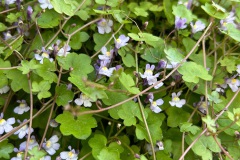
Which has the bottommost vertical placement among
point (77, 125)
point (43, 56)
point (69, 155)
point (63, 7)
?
point (69, 155)

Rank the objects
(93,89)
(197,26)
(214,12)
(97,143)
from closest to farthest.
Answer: (93,89), (97,143), (214,12), (197,26)

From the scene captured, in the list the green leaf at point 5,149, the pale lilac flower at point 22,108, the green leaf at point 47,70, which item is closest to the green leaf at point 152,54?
the green leaf at point 47,70

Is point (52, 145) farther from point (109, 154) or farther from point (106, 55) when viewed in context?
point (106, 55)

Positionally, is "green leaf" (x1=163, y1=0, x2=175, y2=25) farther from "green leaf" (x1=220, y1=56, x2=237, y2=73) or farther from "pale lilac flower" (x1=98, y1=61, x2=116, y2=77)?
"pale lilac flower" (x1=98, y1=61, x2=116, y2=77)

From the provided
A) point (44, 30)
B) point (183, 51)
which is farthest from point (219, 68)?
point (44, 30)

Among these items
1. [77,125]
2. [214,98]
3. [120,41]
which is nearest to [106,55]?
[120,41]

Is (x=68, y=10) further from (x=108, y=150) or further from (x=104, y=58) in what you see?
(x=108, y=150)

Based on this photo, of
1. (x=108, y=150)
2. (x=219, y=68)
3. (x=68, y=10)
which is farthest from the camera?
(x=219, y=68)
